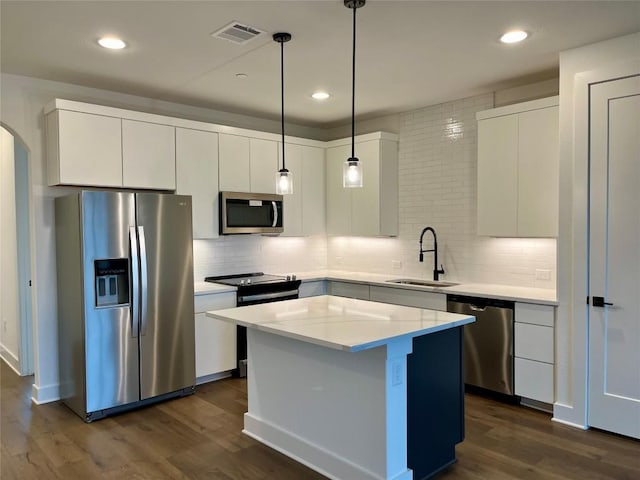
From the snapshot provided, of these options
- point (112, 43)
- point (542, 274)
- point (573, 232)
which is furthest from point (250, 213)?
point (573, 232)

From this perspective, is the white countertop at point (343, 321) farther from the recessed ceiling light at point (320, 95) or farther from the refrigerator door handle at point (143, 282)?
the recessed ceiling light at point (320, 95)

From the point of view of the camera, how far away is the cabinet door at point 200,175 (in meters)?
4.45

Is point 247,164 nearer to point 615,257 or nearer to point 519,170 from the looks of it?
point 519,170

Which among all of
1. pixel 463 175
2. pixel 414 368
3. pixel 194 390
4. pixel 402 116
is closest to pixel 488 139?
pixel 463 175

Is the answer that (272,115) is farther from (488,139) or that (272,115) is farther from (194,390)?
(194,390)

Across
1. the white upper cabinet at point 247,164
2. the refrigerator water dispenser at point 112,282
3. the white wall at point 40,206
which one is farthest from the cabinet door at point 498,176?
the white wall at point 40,206

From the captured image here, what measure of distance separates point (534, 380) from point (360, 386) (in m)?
1.82

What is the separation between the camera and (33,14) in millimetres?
2744

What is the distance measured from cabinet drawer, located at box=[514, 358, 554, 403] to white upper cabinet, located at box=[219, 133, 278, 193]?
297cm

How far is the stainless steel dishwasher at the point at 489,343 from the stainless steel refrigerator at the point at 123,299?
2379 millimetres

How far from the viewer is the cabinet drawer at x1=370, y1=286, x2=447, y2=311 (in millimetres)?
4285

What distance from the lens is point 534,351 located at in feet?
12.1

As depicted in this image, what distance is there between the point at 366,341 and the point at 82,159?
287 centimetres

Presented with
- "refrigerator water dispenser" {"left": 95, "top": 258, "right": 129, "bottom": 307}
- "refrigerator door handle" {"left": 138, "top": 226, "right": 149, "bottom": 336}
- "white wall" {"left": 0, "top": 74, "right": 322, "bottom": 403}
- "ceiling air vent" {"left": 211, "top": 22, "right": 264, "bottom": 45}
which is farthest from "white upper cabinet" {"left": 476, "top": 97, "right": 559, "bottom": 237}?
"white wall" {"left": 0, "top": 74, "right": 322, "bottom": 403}
